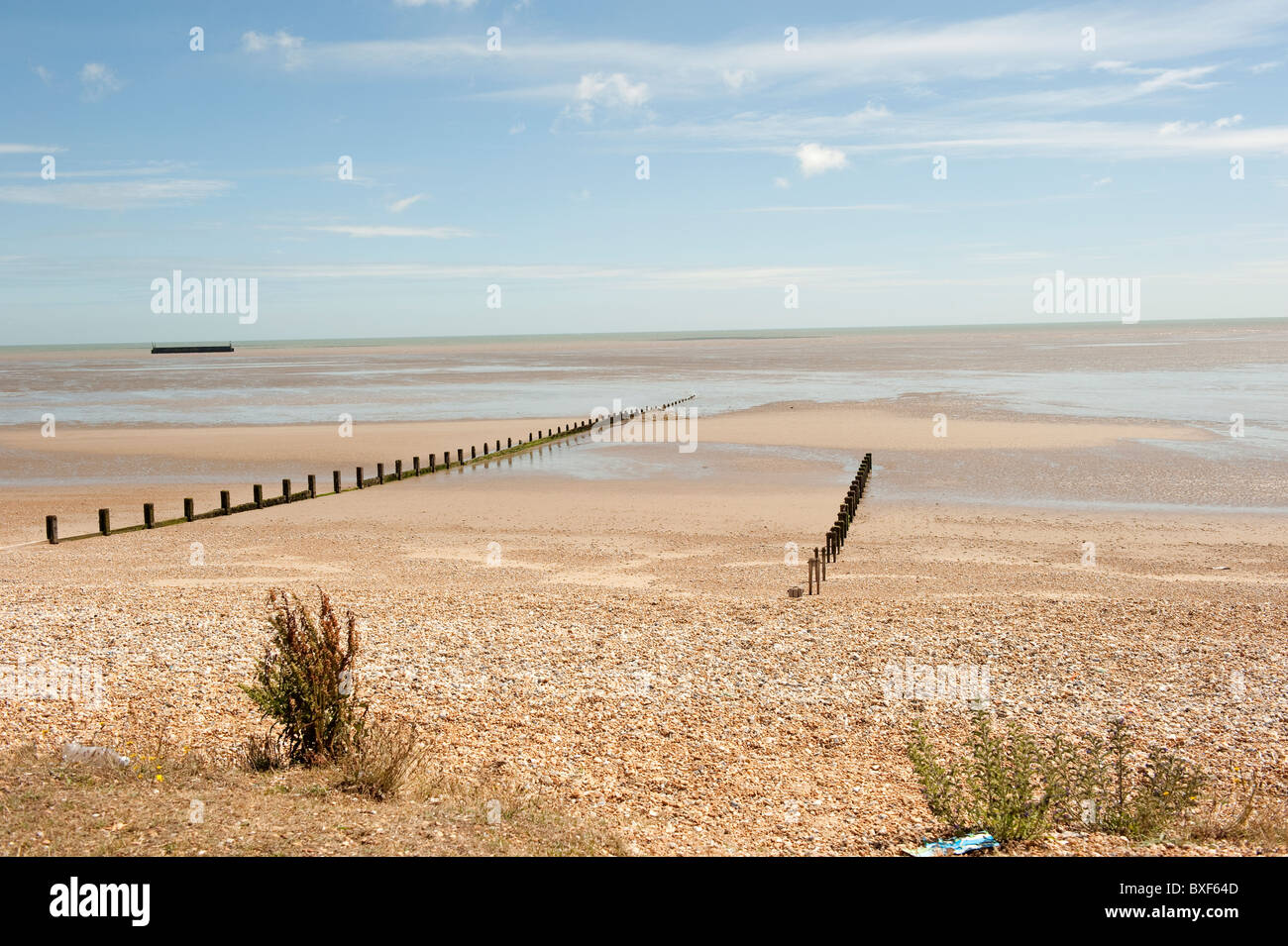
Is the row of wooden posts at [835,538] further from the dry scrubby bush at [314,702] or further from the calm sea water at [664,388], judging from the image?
the calm sea water at [664,388]

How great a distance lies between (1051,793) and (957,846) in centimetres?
105

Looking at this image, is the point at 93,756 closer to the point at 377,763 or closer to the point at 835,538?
the point at 377,763

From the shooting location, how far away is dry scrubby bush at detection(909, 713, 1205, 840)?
7484mm

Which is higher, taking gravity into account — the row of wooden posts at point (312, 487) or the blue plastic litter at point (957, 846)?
the row of wooden posts at point (312, 487)

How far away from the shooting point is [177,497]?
30625 mm

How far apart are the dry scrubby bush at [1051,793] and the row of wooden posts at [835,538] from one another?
26.5 ft

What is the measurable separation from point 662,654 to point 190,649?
18.8ft

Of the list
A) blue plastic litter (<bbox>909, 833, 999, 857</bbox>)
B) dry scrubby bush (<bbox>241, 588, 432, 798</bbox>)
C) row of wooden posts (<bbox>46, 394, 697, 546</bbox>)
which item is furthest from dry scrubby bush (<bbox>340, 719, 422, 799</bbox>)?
row of wooden posts (<bbox>46, 394, 697, 546</bbox>)

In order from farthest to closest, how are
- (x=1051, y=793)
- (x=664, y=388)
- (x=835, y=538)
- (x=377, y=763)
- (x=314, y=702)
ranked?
(x=664, y=388), (x=835, y=538), (x=314, y=702), (x=377, y=763), (x=1051, y=793)

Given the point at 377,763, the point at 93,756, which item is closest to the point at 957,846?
the point at 377,763

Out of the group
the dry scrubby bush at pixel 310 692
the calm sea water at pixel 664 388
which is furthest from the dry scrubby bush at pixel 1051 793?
the calm sea water at pixel 664 388

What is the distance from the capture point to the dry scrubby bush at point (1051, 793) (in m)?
7.48

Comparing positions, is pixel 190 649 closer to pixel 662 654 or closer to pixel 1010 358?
pixel 662 654

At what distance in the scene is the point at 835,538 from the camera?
836 inches
